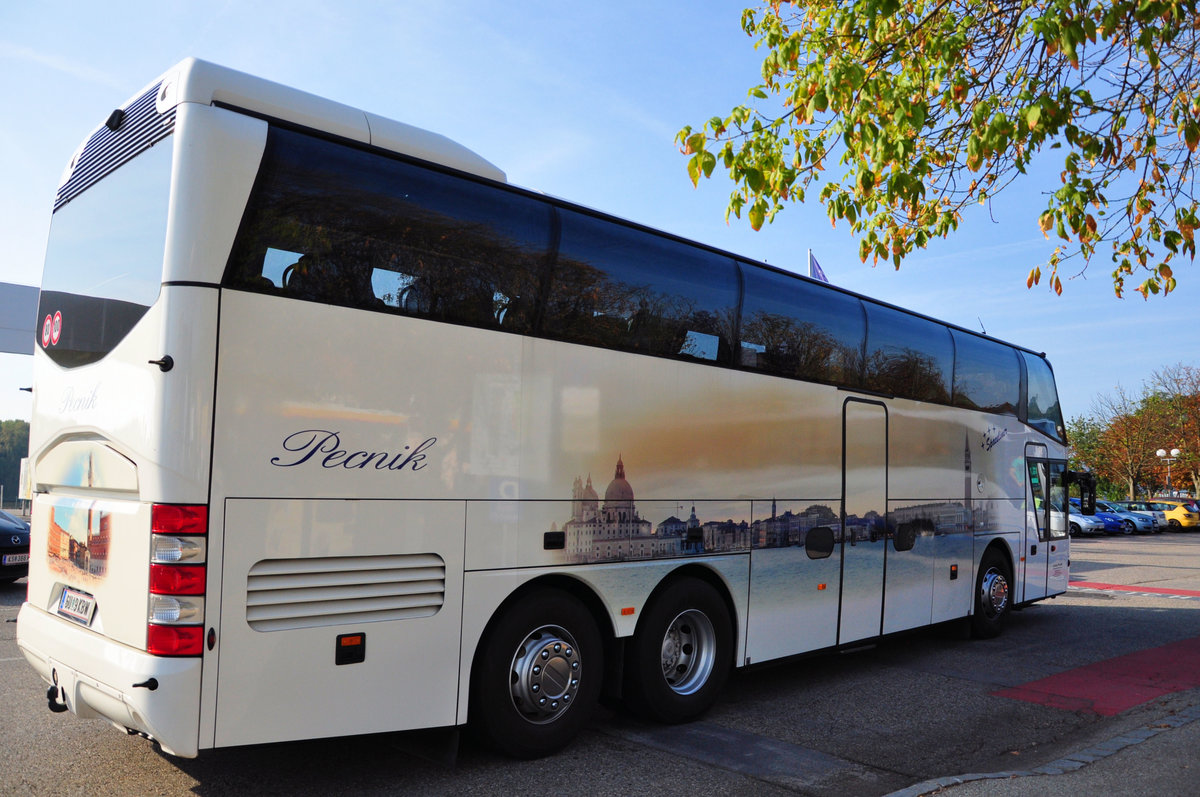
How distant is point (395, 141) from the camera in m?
5.45

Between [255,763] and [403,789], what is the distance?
1064 mm

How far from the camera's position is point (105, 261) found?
5262 millimetres

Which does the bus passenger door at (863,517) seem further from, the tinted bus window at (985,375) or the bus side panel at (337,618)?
the bus side panel at (337,618)

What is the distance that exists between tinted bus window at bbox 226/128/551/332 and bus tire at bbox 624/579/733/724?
7.90 feet

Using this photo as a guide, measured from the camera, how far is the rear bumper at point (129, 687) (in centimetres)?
436

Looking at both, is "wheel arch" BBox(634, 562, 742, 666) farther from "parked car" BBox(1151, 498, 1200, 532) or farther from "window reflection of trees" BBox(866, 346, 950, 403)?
"parked car" BBox(1151, 498, 1200, 532)

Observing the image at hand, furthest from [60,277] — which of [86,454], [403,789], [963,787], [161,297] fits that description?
[963,787]

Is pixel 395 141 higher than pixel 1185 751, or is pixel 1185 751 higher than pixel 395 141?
pixel 395 141

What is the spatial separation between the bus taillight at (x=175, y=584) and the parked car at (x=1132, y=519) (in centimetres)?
4411

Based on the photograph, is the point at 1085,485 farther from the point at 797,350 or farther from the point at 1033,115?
the point at 1033,115

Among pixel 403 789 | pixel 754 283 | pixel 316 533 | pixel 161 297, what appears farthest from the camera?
pixel 754 283

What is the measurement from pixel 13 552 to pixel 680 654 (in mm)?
10450

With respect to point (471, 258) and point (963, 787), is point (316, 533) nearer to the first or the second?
point (471, 258)

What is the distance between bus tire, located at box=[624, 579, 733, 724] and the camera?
21.6ft
